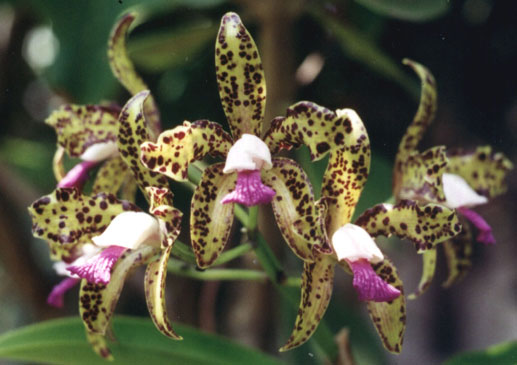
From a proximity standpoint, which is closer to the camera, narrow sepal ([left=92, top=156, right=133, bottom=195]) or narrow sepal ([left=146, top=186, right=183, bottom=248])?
narrow sepal ([left=146, top=186, right=183, bottom=248])

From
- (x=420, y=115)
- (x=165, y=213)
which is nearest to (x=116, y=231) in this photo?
(x=165, y=213)

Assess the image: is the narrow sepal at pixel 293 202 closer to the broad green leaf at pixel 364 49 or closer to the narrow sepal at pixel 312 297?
the narrow sepal at pixel 312 297

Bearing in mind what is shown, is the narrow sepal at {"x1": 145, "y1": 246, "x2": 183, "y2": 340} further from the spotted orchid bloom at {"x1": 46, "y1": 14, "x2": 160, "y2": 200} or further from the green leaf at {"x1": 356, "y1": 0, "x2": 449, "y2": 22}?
the green leaf at {"x1": 356, "y1": 0, "x2": 449, "y2": 22}

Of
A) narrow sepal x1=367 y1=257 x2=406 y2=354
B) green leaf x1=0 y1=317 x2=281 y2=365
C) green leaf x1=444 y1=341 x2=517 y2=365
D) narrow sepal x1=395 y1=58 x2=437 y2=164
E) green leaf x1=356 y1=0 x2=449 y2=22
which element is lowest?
green leaf x1=0 y1=317 x2=281 y2=365

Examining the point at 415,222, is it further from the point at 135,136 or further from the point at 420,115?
the point at 135,136

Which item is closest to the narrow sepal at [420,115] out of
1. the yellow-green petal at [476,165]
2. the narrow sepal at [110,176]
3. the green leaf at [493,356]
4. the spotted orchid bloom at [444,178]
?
the spotted orchid bloom at [444,178]

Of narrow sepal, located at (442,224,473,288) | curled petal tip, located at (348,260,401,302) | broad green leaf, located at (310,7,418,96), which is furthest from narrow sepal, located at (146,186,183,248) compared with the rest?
broad green leaf, located at (310,7,418,96)
